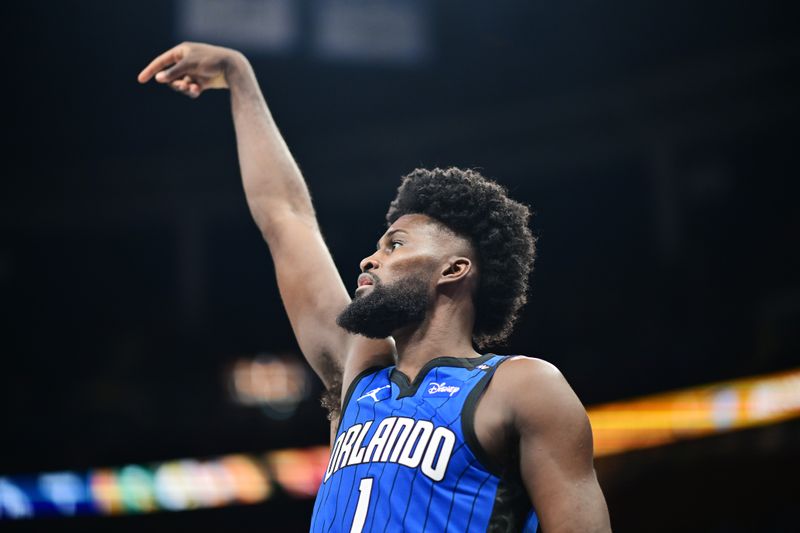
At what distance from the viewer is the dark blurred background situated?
25.8ft

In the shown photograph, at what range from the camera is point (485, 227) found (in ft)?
8.77

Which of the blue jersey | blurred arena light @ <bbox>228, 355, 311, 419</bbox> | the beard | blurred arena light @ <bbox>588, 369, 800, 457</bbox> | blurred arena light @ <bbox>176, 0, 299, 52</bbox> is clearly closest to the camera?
the blue jersey

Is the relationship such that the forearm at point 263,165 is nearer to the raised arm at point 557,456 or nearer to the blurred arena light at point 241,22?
the raised arm at point 557,456

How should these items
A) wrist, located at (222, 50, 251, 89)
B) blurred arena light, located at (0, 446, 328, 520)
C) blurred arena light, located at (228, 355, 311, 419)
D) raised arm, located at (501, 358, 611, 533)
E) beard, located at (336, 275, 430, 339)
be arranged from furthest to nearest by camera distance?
blurred arena light, located at (228, 355, 311, 419)
blurred arena light, located at (0, 446, 328, 520)
wrist, located at (222, 50, 251, 89)
beard, located at (336, 275, 430, 339)
raised arm, located at (501, 358, 611, 533)

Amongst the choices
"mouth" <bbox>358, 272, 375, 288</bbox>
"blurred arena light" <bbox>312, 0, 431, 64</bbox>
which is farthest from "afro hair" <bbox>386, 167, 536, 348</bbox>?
"blurred arena light" <bbox>312, 0, 431, 64</bbox>

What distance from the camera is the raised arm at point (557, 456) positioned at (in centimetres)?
207

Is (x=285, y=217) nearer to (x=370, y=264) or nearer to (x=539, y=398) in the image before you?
(x=370, y=264)

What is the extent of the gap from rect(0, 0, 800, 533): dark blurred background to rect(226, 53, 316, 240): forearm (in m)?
5.10

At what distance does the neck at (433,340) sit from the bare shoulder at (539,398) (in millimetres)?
299

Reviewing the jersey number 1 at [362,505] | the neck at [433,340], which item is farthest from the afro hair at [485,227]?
the jersey number 1 at [362,505]

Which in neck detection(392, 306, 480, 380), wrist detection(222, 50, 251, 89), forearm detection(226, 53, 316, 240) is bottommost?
neck detection(392, 306, 480, 380)

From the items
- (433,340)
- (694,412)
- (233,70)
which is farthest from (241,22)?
(433,340)

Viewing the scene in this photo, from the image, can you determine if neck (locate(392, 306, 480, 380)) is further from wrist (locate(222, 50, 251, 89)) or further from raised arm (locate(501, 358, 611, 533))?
wrist (locate(222, 50, 251, 89))

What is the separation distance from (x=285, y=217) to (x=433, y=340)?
684 mm
